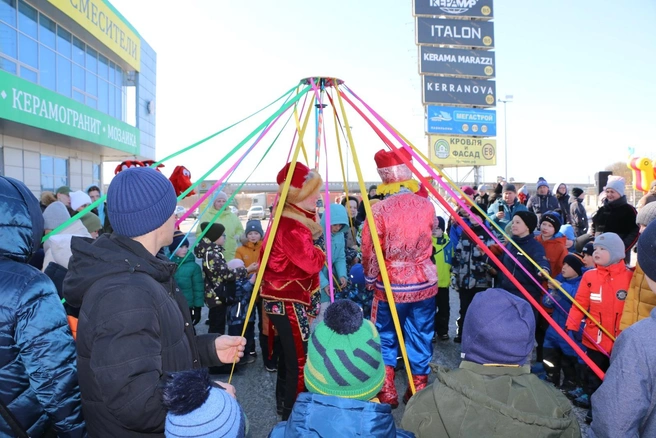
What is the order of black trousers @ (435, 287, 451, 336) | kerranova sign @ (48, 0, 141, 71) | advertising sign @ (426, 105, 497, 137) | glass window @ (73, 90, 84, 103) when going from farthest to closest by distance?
advertising sign @ (426, 105, 497, 137) → glass window @ (73, 90, 84, 103) → kerranova sign @ (48, 0, 141, 71) → black trousers @ (435, 287, 451, 336)

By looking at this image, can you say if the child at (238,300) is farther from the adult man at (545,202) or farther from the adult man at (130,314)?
the adult man at (545,202)

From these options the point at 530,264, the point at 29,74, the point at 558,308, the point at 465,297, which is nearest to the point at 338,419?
the point at 558,308

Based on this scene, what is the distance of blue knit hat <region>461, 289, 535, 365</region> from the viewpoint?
Answer: 1.81m

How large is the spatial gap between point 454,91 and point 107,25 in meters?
14.2

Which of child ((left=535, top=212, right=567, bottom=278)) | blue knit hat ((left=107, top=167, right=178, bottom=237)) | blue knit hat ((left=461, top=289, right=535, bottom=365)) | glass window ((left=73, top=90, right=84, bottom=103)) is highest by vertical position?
glass window ((left=73, top=90, right=84, bottom=103))

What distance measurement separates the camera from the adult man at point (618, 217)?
5.26 metres

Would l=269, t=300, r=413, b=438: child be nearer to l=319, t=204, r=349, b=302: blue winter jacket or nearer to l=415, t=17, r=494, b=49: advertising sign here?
l=319, t=204, r=349, b=302: blue winter jacket

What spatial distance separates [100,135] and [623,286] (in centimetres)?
1569

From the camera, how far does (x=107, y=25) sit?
15672mm

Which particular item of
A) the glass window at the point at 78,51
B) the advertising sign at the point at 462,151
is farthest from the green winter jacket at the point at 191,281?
the advertising sign at the point at 462,151

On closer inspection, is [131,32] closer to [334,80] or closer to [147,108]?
[147,108]

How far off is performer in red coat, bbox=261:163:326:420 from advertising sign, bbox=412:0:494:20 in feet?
63.1

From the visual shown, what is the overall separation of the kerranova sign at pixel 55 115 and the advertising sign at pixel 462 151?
43.6 ft

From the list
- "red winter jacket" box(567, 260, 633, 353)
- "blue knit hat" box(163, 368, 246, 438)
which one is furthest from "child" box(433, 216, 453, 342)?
"blue knit hat" box(163, 368, 246, 438)
